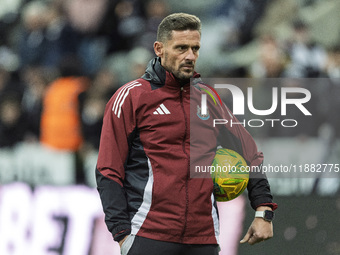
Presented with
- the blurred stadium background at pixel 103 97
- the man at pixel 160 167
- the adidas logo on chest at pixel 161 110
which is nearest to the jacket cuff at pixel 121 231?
the man at pixel 160 167

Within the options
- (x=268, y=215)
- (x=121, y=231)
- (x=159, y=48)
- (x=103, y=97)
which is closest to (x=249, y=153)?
(x=268, y=215)

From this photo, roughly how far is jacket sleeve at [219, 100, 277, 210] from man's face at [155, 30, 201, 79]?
35 cm

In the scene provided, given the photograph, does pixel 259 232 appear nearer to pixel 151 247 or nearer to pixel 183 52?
pixel 151 247

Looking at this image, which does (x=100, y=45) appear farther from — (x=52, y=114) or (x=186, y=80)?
(x=186, y=80)

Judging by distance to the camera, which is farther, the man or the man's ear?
the man's ear

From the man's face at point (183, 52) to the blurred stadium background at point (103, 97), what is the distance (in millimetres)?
2446

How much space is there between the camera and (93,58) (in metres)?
5.79

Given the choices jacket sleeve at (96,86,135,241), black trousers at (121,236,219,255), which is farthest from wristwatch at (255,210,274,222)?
jacket sleeve at (96,86,135,241)

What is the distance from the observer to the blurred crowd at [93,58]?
18.7 ft

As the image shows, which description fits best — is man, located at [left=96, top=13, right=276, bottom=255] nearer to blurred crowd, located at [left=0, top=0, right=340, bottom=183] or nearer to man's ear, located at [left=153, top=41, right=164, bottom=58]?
man's ear, located at [left=153, top=41, right=164, bottom=58]

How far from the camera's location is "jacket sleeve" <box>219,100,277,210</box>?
342cm

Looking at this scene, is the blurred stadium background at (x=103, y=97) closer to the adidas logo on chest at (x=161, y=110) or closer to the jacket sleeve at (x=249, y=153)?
the jacket sleeve at (x=249, y=153)

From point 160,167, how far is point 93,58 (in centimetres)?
280

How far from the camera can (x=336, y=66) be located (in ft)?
18.9
